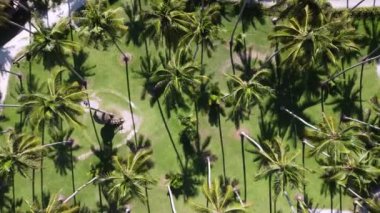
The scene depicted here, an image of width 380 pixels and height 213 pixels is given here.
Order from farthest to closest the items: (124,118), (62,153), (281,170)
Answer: (124,118)
(62,153)
(281,170)

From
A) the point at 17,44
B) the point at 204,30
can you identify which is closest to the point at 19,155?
the point at 17,44

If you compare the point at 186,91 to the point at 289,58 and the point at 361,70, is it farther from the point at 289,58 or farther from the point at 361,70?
the point at 361,70

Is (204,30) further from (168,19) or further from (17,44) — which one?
(17,44)

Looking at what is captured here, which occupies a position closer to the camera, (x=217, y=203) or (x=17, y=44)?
(x=217, y=203)

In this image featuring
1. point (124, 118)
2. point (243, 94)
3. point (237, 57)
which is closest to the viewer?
point (243, 94)

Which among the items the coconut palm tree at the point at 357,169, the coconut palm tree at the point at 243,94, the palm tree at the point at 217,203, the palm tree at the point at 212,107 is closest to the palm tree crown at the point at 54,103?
the palm tree at the point at 212,107

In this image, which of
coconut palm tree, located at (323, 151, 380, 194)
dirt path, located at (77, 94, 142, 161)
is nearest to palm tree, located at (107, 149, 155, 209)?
dirt path, located at (77, 94, 142, 161)

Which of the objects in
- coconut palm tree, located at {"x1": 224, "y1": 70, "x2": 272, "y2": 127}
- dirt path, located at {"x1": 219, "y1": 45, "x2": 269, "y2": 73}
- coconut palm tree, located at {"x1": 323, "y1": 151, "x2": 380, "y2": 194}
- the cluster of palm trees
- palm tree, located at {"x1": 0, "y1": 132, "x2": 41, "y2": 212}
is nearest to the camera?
palm tree, located at {"x1": 0, "y1": 132, "x2": 41, "y2": 212}

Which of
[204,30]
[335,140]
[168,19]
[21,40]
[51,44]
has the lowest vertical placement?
[335,140]

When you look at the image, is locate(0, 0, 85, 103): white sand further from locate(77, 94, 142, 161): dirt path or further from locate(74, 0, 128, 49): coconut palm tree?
locate(77, 94, 142, 161): dirt path
